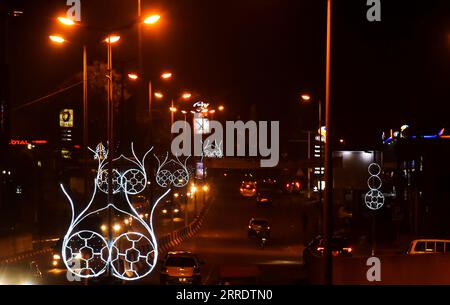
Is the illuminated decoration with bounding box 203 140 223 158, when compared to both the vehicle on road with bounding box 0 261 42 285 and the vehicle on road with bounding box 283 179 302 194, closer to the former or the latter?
the vehicle on road with bounding box 283 179 302 194

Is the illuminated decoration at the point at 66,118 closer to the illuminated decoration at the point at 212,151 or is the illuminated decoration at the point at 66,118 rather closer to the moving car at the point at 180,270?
the illuminated decoration at the point at 212,151

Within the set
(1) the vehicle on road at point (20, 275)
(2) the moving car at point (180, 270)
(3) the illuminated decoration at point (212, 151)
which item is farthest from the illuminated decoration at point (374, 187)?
(3) the illuminated decoration at point (212, 151)

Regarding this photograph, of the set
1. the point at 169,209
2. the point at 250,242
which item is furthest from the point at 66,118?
the point at 250,242

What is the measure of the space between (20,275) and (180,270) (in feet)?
21.8

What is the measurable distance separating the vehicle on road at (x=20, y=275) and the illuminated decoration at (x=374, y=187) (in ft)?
103

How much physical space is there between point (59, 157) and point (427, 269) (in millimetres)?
54657

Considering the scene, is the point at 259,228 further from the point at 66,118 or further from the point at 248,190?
the point at 248,190

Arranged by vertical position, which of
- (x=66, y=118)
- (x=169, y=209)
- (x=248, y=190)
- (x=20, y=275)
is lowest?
(x=169, y=209)

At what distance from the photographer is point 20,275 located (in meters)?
24.6

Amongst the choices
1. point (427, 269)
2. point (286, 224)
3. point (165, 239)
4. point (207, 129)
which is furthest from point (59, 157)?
point (427, 269)

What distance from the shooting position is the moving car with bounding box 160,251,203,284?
29188 millimetres

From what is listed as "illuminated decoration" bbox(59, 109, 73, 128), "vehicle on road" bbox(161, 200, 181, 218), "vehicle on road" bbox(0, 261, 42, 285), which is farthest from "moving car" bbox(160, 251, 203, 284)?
"vehicle on road" bbox(161, 200, 181, 218)

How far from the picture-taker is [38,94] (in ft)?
242
